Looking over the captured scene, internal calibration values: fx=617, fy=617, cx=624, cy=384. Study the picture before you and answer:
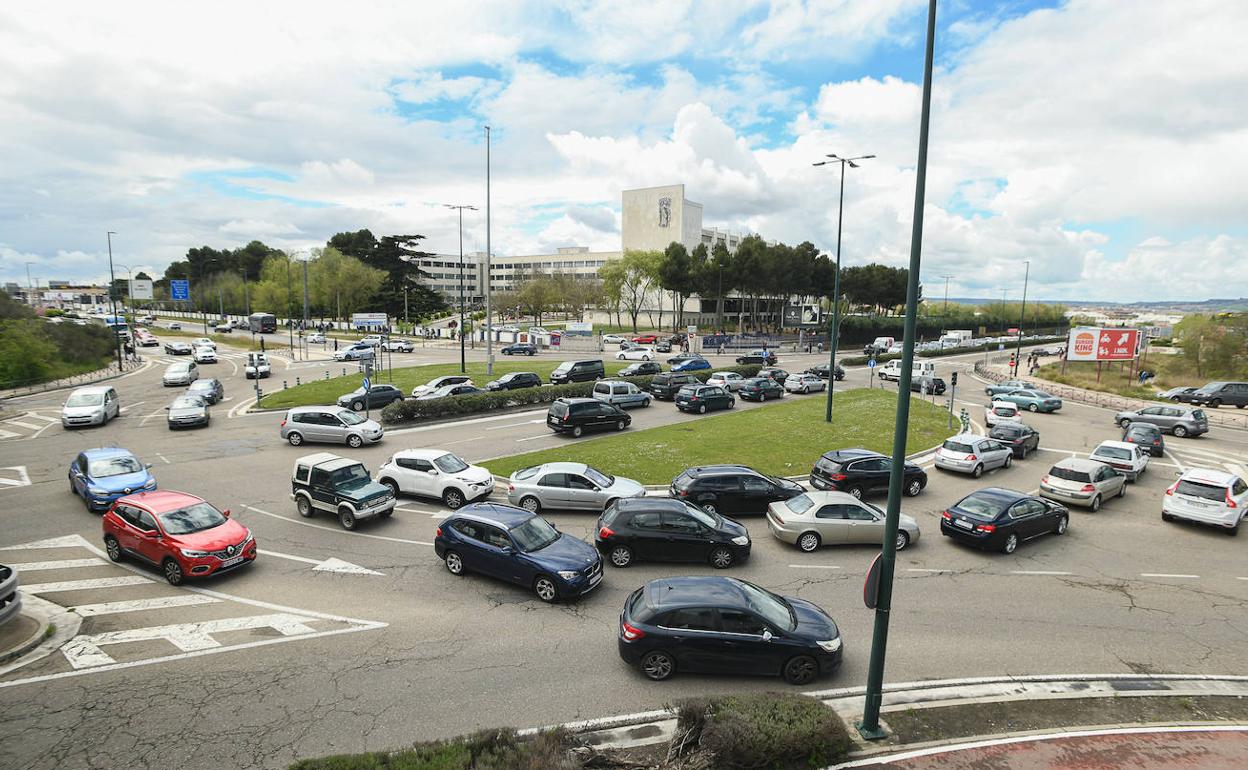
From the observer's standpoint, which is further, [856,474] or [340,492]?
[856,474]

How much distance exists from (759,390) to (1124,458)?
59.8 feet

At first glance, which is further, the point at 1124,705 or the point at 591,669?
the point at 591,669

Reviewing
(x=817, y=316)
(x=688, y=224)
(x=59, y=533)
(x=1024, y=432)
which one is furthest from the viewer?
(x=688, y=224)

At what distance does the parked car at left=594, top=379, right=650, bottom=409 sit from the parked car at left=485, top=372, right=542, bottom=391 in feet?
15.2

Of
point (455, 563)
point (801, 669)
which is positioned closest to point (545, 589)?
point (455, 563)

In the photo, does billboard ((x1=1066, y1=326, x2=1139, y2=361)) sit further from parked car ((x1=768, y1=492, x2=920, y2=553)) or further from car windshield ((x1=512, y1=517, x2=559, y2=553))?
car windshield ((x1=512, y1=517, x2=559, y2=553))

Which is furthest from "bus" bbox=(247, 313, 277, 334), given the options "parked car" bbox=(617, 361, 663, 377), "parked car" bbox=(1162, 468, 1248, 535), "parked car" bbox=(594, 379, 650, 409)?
"parked car" bbox=(1162, 468, 1248, 535)

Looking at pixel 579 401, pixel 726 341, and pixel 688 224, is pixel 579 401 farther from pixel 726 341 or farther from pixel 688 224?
pixel 688 224

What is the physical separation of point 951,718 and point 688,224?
112 metres

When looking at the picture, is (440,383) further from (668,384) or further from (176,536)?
(176,536)

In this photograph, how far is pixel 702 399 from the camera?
107 ft

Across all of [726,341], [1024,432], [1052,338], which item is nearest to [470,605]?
[1024,432]

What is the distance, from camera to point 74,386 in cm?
4350

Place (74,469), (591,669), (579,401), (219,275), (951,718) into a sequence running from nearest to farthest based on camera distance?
(951,718) < (591,669) < (74,469) < (579,401) < (219,275)
